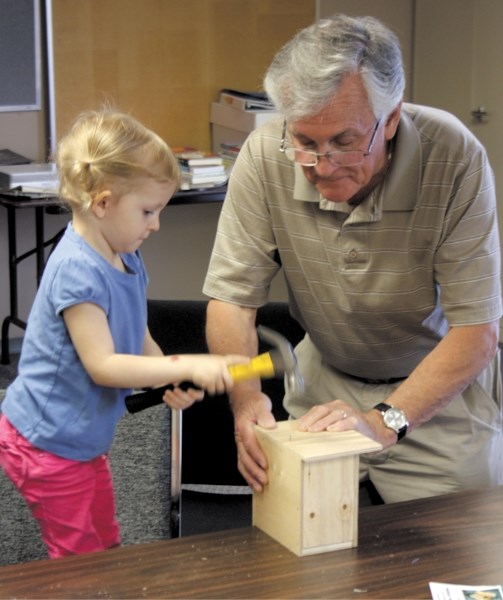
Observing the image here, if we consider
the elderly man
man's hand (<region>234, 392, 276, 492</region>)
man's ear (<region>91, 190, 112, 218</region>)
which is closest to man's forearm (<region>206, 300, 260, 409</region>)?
the elderly man

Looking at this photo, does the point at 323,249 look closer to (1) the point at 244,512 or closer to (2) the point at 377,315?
(2) the point at 377,315

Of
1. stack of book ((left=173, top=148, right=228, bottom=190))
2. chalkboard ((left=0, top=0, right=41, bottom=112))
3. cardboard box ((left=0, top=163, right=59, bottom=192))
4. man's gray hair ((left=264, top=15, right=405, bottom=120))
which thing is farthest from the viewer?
chalkboard ((left=0, top=0, right=41, bottom=112))

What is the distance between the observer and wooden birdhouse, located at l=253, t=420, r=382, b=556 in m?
1.63

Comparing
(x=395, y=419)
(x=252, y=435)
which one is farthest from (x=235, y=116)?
(x=252, y=435)

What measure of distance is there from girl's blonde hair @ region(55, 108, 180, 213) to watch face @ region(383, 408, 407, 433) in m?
0.59

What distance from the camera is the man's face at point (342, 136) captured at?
1.87 meters

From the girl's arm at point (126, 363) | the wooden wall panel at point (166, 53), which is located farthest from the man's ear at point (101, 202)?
the wooden wall panel at point (166, 53)

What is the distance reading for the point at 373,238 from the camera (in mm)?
2107

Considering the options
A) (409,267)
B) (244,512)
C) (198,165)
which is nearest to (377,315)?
(409,267)

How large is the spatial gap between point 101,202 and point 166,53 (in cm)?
341

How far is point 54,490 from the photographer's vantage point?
1821mm

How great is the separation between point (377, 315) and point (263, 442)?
503 millimetres

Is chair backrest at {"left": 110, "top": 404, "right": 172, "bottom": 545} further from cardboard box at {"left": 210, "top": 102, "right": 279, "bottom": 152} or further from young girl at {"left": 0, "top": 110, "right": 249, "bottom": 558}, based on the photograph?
cardboard box at {"left": 210, "top": 102, "right": 279, "bottom": 152}

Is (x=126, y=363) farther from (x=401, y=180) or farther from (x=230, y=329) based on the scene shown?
(x=401, y=180)
